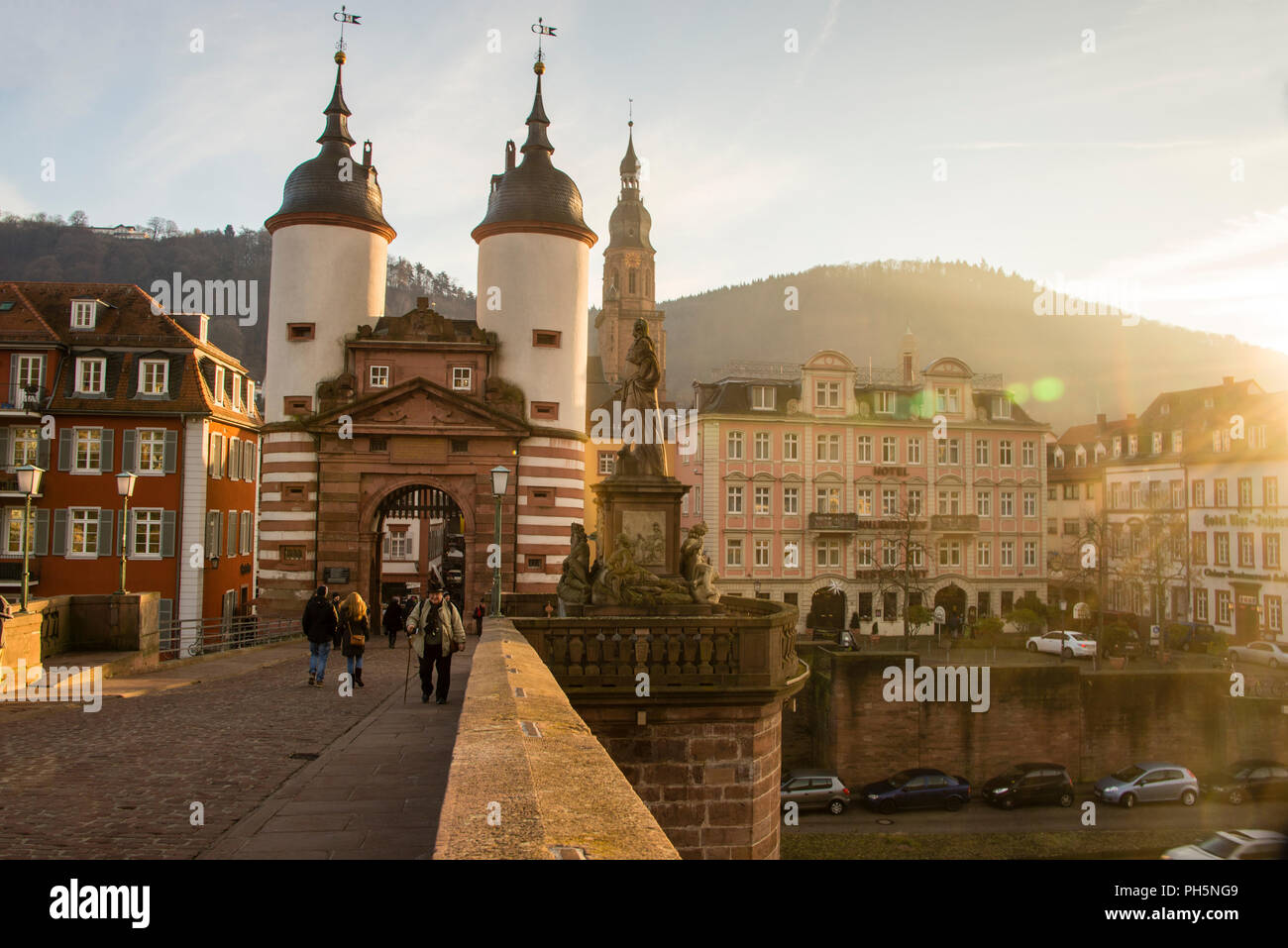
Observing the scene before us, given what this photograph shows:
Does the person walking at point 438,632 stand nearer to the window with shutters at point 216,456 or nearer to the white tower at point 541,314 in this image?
the white tower at point 541,314

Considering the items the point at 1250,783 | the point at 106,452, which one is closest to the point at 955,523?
the point at 1250,783

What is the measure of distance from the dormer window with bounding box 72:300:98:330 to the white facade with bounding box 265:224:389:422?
25.9ft

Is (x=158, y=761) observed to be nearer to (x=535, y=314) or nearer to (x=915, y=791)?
(x=535, y=314)

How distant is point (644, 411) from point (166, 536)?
26160mm

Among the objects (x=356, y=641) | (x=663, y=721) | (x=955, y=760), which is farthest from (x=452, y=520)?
(x=663, y=721)

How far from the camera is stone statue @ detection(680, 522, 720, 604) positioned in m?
16.7

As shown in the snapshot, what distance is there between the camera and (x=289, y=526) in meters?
33.2

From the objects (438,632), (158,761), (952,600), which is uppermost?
(438,632)

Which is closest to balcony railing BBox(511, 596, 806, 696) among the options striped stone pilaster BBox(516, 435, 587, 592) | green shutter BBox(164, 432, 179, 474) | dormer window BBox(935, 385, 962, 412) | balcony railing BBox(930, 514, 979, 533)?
striped stone pilaster BBox(516, 435, 587, 592)

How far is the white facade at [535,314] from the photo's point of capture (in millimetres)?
34844

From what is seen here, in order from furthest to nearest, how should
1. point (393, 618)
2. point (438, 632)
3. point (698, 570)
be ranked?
1. point (393, 618)
2. point (698, 570)
3. point (438, 632)

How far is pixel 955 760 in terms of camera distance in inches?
1332
